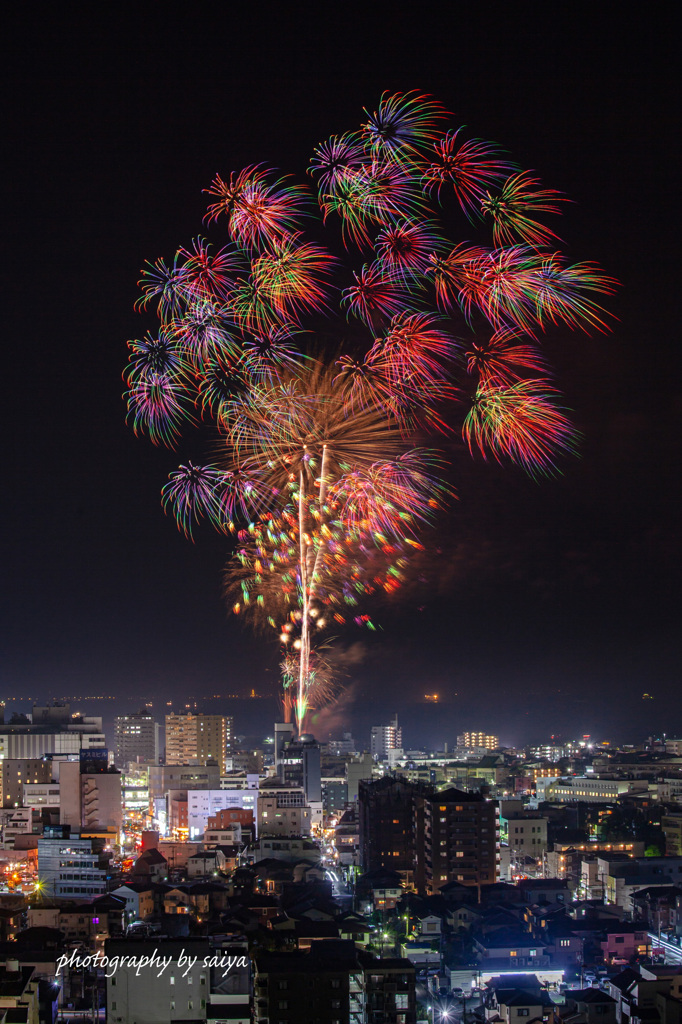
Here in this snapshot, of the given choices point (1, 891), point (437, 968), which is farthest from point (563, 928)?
point (1, 891)

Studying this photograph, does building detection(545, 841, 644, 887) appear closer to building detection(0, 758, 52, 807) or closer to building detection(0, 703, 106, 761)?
building detection(0, 758, 52, 807)

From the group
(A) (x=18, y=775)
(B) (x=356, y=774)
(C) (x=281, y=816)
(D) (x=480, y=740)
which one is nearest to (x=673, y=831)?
(C) (x=281, y=816)

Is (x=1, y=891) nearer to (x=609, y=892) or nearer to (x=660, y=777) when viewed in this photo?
(x=609, y=892)

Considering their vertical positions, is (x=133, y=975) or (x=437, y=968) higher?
(x=133, y=975)

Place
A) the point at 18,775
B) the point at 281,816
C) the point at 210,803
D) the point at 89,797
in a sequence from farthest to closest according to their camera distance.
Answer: the point at 18,775
the point at 210,803
the point at 281,816
the point at 89,797

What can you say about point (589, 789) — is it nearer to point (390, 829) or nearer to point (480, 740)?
point (390, 829)

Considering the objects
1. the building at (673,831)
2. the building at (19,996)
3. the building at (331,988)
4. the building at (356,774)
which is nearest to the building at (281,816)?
the building at (356,774)
